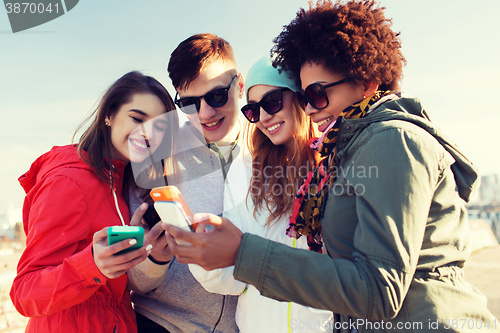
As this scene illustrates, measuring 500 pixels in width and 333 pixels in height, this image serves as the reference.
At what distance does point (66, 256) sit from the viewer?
1887mm

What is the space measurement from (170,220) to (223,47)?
210 cm

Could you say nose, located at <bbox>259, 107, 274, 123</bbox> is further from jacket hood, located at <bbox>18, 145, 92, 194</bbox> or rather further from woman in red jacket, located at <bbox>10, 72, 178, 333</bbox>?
jacket hood, located at <bbox>18, 145, 92, 194</bbox>

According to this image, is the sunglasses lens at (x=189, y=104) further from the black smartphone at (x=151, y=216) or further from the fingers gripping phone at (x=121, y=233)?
the fingers gripping phone at (x=121, y=233)

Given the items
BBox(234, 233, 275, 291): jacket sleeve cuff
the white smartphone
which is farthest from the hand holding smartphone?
→ BBox(234, 233, 275, 291): jacket sleeve cuff

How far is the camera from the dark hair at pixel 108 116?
2.22 meters

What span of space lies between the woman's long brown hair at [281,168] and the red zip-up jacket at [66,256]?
1.02 metres

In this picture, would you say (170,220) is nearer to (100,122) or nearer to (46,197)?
(46,197)

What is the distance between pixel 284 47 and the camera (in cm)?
204

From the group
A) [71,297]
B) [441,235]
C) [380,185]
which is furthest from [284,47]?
[71,297]

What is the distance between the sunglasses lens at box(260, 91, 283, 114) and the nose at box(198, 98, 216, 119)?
602 millimetres

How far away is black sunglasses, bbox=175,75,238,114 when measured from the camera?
2.70m

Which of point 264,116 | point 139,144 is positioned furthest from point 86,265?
point 264,116

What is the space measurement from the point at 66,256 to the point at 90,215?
28 cm

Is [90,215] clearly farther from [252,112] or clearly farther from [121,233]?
[252,112]
